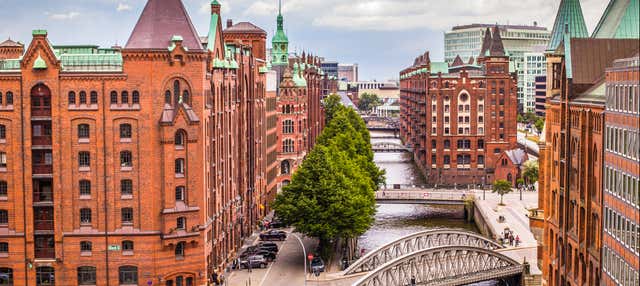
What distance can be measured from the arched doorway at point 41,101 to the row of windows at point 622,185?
138 feet

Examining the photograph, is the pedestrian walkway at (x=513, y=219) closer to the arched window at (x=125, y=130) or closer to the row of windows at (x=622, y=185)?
the row of windows at (x=622, y=185)

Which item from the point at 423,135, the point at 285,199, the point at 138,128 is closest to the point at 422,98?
the point at 423,135

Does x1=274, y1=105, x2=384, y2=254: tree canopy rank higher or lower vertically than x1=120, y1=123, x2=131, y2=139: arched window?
lower

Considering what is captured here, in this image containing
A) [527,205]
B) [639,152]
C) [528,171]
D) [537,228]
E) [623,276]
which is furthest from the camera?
[528,171]

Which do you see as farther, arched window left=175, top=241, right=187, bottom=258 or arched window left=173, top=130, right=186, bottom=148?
arched window left=175, top=241, right=187, bottom=258

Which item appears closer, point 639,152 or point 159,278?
point 639,152

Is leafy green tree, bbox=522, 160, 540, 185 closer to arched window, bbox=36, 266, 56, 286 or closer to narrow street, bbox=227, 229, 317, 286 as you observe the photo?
narrow street, bbox=227, 229, 317, 286

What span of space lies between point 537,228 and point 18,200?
43929 millimetres

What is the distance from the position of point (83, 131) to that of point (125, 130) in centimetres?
325

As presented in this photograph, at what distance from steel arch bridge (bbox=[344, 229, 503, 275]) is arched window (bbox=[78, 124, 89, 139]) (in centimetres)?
2622

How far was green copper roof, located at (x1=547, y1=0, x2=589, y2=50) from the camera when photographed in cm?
7475

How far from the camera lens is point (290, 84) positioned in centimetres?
13550

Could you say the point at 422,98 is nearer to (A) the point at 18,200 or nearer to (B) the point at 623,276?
(A) the point at 18,200

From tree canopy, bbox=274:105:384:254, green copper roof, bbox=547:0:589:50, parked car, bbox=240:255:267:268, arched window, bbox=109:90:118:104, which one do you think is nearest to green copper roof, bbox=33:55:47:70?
arched window, bbox=109:90:118:104
